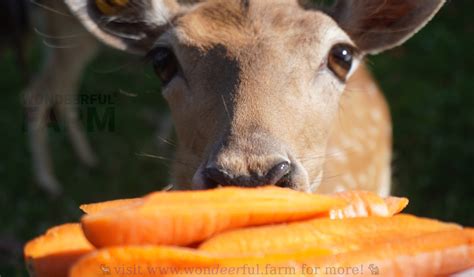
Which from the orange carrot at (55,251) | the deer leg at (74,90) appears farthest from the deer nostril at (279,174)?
the deer leg at (74,90)

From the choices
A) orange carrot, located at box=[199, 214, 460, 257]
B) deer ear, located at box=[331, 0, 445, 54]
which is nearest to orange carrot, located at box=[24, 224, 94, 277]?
orange carrot, located at box=[199, 214, 460, 257]

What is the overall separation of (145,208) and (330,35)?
155cm

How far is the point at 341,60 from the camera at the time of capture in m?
3.44

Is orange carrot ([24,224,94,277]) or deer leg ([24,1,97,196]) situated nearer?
orange carrot ([24,224,94,277])

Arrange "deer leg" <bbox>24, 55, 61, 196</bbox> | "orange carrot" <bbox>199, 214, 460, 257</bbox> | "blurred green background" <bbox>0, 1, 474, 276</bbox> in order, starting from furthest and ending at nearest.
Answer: "deer leg" <bbox>24, 55, 61, 196</bbox>
"blurred green background" <bbox>0, 1, 474, 276</bbox>
"orange carrot" <bbox>199, 214, 460, 257</bbox>

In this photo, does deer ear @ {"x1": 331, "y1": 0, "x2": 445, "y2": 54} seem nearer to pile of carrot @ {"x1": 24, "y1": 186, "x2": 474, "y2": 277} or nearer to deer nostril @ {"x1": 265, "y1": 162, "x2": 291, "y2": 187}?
deer nostril @ {"x1": 265, "y1": 162, "x2": 291, "y2": 187}

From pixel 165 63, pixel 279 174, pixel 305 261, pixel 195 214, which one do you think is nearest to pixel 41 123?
pixel 165 63

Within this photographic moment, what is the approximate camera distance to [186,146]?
11.1 feet

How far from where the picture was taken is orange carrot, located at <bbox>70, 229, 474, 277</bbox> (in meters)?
2.02

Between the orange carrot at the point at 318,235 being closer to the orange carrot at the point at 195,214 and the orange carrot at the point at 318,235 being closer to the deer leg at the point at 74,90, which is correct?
the orange carrot at the point at 195,214

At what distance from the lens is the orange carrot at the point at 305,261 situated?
202 cm

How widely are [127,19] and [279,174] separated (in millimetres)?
1685

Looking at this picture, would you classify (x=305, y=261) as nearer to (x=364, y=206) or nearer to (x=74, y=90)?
(x=364, y=206)

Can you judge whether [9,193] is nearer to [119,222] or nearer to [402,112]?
[402,112]
